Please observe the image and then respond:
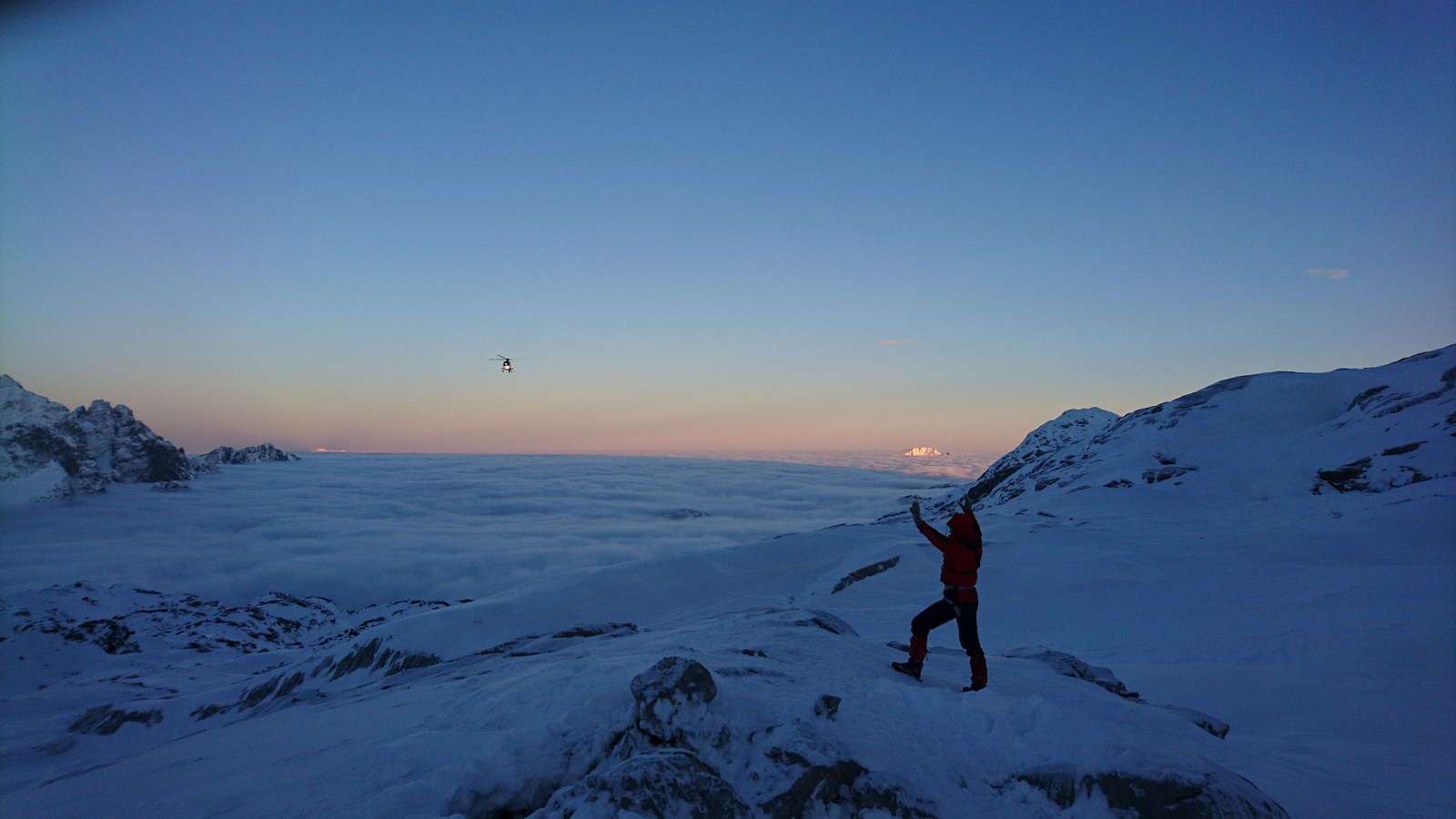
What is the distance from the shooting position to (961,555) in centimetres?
635

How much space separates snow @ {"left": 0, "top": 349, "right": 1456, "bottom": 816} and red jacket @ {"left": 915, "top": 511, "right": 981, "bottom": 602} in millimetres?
1114

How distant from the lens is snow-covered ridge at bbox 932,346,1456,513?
94.7 ft

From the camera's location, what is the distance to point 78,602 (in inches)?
850

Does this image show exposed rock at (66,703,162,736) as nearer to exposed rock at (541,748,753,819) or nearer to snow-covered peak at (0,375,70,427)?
exposed rock at (541,748,753,819)

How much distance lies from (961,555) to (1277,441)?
142ft

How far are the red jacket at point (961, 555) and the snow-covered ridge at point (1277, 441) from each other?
1988cm

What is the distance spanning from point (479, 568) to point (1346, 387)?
62.7m

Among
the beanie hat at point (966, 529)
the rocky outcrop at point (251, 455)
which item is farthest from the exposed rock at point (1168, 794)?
the rocky outcrop at point (251, 455)

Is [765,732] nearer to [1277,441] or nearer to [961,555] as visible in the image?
[961,555]

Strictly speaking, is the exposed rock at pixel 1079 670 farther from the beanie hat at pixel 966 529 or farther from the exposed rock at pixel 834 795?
the exposed rock at pixel 834 795

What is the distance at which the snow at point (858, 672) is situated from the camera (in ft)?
13.4

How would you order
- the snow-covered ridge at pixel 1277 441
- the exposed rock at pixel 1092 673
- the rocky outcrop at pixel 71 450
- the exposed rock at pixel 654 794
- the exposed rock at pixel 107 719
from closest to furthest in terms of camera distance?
1. the exposed rock at pixel 654 794
2. the exposed rock at pixel 1092 673
3. the exposed rock at pixel 107 719
4. the snow-covered ridge at pixel 1277 441
5. the rocky outcrop at pixel 71 450

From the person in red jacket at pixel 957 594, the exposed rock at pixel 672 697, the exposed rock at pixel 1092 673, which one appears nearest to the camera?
the exposed rock at pixel 672 697

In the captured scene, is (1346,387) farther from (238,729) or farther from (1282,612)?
(238,729)
